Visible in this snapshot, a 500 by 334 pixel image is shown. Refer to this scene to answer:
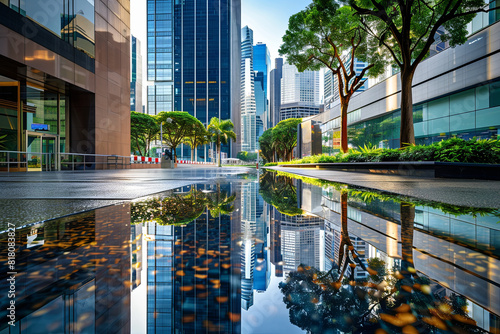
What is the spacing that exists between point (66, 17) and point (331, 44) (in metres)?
17.7

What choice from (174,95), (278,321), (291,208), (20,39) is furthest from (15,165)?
(174,95)

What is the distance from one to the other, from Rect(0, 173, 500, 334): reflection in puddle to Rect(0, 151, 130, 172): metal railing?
17.3 metres

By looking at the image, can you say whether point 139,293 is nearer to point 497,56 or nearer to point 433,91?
point 497,56

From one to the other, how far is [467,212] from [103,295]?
3378mm

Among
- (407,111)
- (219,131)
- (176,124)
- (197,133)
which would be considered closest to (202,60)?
(219,131)

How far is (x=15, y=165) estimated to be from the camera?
15375 mm

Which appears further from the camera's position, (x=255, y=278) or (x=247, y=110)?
(x=247, y=110)

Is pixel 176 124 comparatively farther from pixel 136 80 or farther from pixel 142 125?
pixel 136 80

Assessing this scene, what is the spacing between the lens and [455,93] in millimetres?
22047

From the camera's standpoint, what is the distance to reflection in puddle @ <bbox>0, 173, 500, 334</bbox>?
2.88 feet

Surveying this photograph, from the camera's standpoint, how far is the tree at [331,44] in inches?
675

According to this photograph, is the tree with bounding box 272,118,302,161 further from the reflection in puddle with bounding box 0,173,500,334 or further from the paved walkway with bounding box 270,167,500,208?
the reflection in puddle with bounding box 0,173,500,334

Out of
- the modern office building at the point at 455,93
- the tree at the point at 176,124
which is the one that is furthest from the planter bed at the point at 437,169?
the tree at the point at 176,124

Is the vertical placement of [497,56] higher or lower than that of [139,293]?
higher
